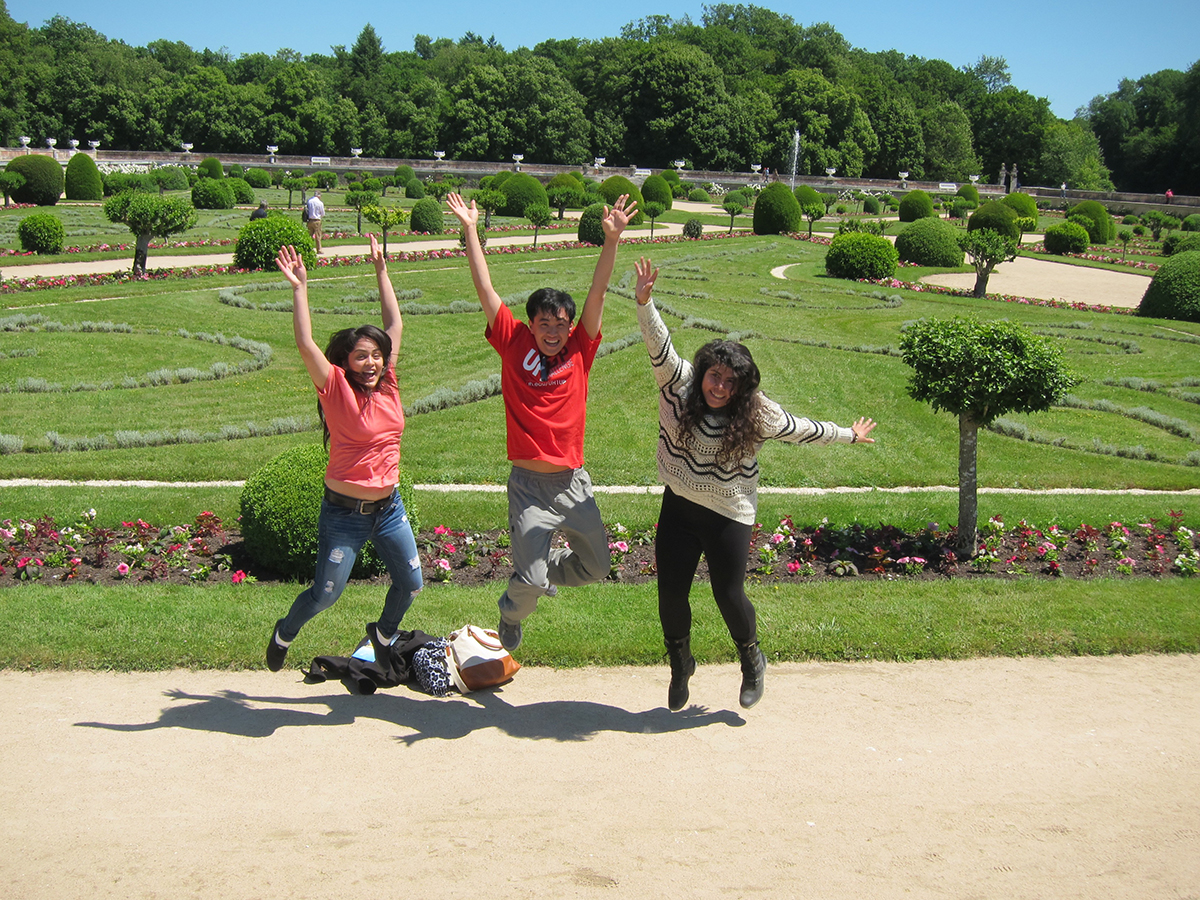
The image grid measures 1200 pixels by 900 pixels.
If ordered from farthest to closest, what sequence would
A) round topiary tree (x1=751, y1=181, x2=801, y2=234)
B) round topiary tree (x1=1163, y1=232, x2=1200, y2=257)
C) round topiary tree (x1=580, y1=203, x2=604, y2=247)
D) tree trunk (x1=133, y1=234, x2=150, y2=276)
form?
round topiary tree (x1=1163, y1=232, x2=1200, y2=257), round topiary tree (x1=751, y1=181, x2=801, y2=234), round topiary tree (x1=580, y1=203, x2=604, y2=247), tree trunk (x1=133, y1=234, x2=150, y2=276)

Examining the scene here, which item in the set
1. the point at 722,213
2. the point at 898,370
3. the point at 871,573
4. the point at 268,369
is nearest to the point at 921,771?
the point at 871,573

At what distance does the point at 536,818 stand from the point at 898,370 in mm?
11304

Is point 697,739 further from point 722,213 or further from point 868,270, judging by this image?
point 722,213

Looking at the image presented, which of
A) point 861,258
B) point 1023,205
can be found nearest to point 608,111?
point 1023,205

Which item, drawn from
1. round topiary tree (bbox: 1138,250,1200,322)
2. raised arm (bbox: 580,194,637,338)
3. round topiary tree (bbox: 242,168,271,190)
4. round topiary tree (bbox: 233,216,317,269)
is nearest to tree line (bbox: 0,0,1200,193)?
round topiary tree (bbox: 242,168,271,190)

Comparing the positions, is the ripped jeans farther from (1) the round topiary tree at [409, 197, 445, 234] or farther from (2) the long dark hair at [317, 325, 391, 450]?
(1) the round topiary tree at [409, 197, 445, 234]

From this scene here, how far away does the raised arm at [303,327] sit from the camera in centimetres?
448

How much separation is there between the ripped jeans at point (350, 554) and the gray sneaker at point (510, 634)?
0.51m

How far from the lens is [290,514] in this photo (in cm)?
664

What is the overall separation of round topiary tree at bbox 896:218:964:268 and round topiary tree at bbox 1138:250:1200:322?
26.1ft

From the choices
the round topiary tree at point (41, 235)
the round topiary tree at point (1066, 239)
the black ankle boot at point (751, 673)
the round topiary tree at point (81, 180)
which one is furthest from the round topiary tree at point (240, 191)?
the black ankle boot at point (751, 673)

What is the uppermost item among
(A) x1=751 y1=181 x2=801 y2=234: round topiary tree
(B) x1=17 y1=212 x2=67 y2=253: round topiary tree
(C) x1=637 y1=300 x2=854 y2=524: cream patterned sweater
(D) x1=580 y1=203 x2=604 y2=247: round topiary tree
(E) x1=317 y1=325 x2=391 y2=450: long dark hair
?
(A) x1=751 y1=181 x2=801 y2=234: round topiary tree

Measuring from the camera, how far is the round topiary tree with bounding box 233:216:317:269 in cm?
2169

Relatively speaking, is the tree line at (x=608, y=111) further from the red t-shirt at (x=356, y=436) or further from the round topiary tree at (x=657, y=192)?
the red t-shirt at (x=356, y=436)
